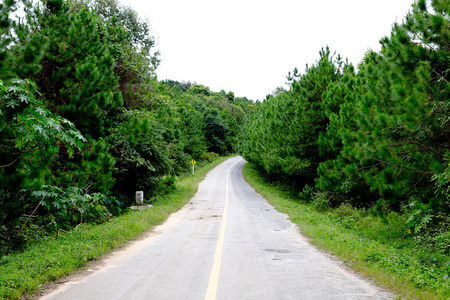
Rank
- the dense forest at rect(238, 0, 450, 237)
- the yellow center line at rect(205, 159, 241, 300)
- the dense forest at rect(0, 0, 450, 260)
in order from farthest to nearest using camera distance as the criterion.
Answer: the dense forest at rect(238, 0, 450, 237) → the dense forest at rect(0, 0, 450, 260) → the yellow center line at rect(205, 159, 241, 300)

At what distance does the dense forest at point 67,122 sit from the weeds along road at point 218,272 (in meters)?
2.64

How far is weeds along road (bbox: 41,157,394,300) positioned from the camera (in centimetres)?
462

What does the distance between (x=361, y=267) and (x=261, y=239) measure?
314cm

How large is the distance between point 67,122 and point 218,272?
4.02 metres

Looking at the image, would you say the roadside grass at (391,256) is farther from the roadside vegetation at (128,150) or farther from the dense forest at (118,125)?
the dense forest at (118,125)

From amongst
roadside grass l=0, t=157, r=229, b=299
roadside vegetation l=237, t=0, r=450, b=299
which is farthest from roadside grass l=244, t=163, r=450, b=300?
roadside grass l=0, t=157, r=229, b=299

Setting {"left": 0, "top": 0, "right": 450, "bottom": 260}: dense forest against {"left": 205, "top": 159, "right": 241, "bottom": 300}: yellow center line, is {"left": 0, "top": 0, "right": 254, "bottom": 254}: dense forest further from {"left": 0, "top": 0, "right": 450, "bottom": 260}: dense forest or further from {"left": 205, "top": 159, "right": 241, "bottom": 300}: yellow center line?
{"left": 205, "top": 159, "right": 241, "bottom": 300}: yellow center line

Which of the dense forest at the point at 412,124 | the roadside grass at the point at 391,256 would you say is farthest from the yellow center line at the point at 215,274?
the dense forest at the point at 412,124

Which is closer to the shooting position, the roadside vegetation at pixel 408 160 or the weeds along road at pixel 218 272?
the weeds along road at pixel 218 272

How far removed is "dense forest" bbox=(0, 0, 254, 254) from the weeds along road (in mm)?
2643

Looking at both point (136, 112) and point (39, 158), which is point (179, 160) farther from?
point (39, 158)

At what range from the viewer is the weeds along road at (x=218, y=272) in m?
4.62

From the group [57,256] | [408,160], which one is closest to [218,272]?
[57,256]

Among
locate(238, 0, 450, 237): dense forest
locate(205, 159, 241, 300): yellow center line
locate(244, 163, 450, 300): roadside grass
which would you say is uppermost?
locate(238, 0, 450, 237): dense forest
